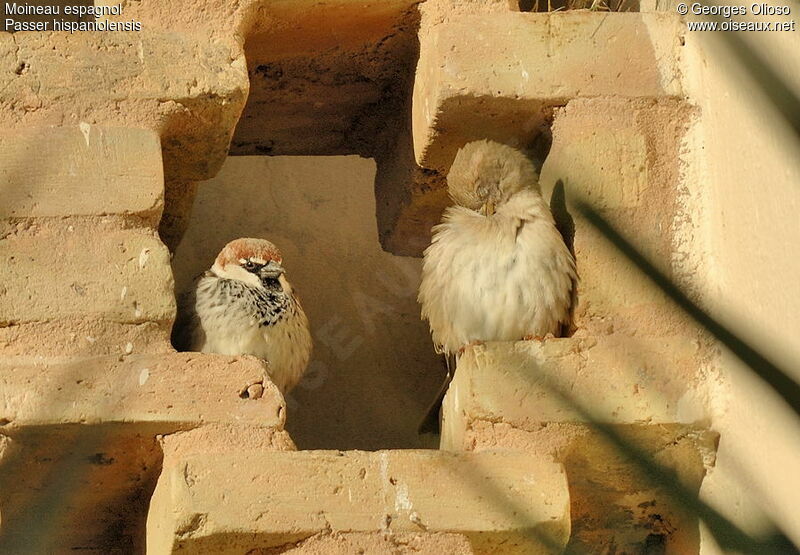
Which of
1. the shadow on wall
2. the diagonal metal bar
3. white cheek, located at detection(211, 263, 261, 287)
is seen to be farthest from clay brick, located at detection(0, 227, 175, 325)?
the diagonal metal bar

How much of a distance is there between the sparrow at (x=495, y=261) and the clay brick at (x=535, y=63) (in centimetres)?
12

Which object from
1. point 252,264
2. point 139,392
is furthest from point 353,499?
point 252,264

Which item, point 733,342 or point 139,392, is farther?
point 139,392

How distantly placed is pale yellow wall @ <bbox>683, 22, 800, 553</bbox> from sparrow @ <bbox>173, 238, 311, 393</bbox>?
1.04 m

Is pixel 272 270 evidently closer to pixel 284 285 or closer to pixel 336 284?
pixel 284 285

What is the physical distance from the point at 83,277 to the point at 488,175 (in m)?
0.94

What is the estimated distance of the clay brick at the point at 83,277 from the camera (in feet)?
8.46

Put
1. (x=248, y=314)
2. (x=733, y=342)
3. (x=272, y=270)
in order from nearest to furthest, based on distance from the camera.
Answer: (x=733, y=342) < (x=248, y=314) < (x=272, y=270)

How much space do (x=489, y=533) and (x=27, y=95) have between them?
1.38m

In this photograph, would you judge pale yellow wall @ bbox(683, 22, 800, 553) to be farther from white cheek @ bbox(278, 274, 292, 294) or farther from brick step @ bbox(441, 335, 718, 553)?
white cheek @ bbox(278, 274, 292, 294)

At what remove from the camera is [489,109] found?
283 centimetres

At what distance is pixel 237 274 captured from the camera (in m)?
3.20

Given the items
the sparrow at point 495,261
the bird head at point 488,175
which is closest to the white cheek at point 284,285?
the sparrow at point 495,261

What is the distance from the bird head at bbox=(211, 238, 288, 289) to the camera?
3.19 m
